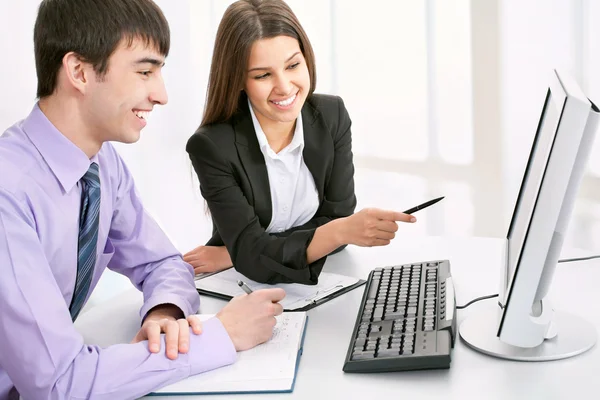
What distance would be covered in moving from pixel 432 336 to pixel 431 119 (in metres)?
2.91

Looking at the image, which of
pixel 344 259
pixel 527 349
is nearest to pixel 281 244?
pixel 344 259

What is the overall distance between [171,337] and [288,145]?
92 cm

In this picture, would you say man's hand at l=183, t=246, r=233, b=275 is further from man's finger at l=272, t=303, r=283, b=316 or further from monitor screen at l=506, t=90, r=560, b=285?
monitor screen at l=506, t=90, r=560, b=285

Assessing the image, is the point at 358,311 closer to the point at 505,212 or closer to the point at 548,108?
the point at 548,108

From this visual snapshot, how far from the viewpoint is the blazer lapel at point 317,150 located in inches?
83.9

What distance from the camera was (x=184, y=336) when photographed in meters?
1.33

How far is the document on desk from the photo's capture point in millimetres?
1633

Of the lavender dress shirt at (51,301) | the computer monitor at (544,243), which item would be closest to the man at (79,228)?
the lavender dress shirt at (51,301)

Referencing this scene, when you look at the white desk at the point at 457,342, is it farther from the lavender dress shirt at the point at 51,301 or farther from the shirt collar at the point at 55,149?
the shirt collar at the point at 55,149

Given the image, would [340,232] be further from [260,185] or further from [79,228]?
[79,228]

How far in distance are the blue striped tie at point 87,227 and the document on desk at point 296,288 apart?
1.08 ft

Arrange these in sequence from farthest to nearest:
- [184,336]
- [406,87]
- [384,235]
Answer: [406,87] → [384,235] → [184,336]

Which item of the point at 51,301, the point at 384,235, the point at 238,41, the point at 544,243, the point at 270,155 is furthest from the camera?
the point at 270,155

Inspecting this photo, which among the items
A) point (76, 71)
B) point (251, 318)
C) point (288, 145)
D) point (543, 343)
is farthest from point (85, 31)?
point (543, 343)
